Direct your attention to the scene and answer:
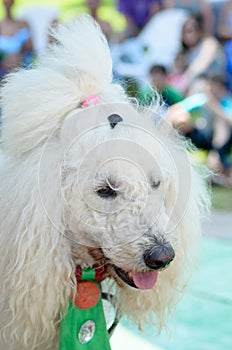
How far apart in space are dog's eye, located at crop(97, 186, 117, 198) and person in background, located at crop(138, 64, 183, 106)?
404 millimetres

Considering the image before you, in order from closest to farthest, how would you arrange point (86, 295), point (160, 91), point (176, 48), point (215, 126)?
point (86, 295), point (160, 91), point (215, 126), point (176, 48)

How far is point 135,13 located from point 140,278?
6159 millimetres

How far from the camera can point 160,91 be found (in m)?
3.49

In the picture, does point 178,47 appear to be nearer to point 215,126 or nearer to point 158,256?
point 215,126

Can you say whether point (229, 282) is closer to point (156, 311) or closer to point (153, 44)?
point (156, 311)

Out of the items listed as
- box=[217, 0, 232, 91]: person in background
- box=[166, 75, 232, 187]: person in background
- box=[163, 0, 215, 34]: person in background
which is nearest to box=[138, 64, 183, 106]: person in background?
box=[166, 75, 232, 187]: person in background

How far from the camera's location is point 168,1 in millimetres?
7629

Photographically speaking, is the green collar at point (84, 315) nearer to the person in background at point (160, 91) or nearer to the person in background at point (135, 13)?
the person in background at point (160, 91)

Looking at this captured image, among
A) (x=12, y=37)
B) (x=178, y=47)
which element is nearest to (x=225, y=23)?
(x=178, y=47)

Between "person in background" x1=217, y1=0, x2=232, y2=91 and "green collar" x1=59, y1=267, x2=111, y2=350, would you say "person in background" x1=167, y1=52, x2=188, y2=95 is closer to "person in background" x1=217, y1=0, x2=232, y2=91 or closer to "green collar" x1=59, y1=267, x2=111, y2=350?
"person in background" x1=217, y1=0, x2=232, y2=91

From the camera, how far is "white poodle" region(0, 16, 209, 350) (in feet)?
6.39

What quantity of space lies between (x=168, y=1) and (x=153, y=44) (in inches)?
21.9

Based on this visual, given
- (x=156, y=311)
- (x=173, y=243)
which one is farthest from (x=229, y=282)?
(x=173, y=243)

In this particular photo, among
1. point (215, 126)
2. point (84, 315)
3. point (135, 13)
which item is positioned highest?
point (135, 13)
